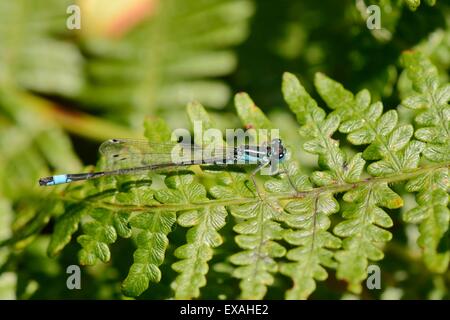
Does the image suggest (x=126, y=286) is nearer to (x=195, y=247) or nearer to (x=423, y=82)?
(x=195, y=247)

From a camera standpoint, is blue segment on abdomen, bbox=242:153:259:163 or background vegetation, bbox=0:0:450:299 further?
background vegetation, bbox=0:0:450:299

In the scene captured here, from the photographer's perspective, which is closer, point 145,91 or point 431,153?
point 431,153
